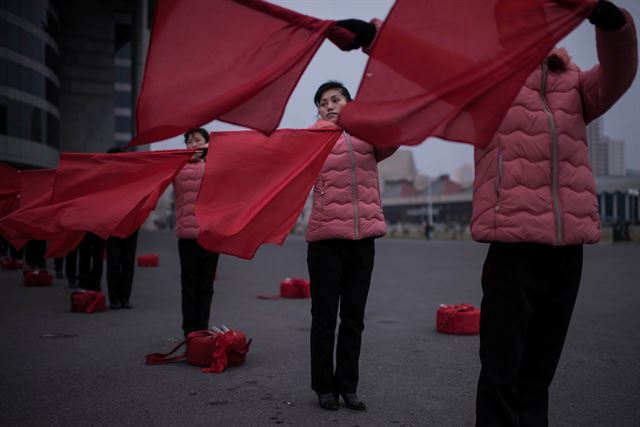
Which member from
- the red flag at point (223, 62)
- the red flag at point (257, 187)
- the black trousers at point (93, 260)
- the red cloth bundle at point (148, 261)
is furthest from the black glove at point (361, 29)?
the red cloth bundle at point (148, 261)

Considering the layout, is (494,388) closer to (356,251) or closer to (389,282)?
(356,251)

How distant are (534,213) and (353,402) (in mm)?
2052

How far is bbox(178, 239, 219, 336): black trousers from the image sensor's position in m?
6.06

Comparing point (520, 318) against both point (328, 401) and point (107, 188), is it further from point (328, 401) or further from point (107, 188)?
point (107, 188)

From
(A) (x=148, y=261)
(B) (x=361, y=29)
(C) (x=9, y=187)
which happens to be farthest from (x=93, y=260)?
(A) (x=148, y=261)

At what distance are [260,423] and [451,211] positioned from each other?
276 ft

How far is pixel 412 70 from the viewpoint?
2.68 meters

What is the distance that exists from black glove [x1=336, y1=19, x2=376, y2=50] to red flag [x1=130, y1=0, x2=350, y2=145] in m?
0.21

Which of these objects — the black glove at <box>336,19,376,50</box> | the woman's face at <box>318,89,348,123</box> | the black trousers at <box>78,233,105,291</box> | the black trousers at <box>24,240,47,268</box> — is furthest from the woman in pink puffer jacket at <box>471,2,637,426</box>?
the black trousers at <box>24,240,47,268</box>

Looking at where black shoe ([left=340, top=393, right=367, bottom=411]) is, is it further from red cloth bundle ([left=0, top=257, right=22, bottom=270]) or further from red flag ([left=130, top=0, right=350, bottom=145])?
red cloth bundle ([left=0, top=257, right=22, bottom=270])

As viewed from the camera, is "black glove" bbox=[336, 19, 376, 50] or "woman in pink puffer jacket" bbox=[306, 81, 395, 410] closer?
"black glove" bbox=[336, 19, 376, 50]

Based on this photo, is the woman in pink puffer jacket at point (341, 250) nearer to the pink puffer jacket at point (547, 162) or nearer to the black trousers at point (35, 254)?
the pink puffer jacket at point (547, 162)

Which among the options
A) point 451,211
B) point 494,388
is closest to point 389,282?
point 494,388

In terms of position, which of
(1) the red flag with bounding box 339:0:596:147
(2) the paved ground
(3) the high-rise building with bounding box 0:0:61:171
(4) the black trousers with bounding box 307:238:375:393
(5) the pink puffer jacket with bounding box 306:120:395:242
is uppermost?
(3) the high-rise building with bounding box 0:0:61:171
